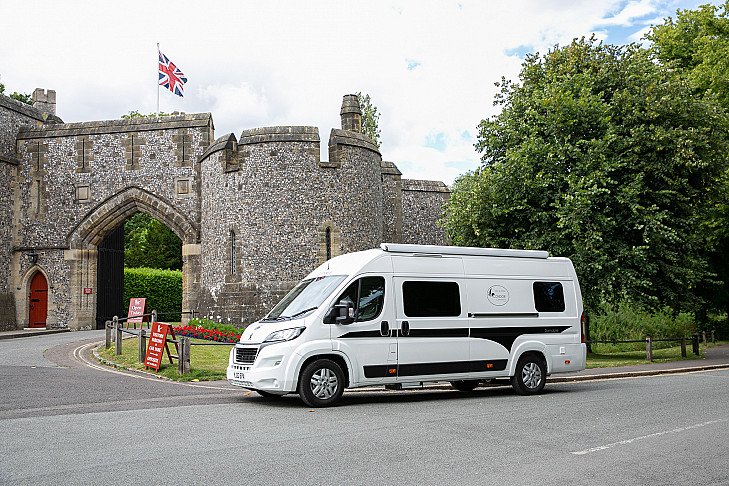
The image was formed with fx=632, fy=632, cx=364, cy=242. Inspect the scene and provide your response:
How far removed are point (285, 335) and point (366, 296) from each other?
1416mm

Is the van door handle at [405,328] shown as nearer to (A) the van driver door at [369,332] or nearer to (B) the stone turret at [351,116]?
(A) the van driver door at [369,332]

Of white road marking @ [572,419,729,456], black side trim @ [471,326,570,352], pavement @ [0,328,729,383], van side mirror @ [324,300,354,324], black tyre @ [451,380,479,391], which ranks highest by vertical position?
van side mirror @ [324,300,354,324]

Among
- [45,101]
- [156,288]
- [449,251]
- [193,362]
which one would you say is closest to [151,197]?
[45,101]

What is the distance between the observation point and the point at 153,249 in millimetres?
47812

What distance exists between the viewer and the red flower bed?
19141 mm

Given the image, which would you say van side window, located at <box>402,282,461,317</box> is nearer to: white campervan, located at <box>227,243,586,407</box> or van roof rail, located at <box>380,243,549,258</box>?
white campervan, located at <box>227,243,586,407</box>

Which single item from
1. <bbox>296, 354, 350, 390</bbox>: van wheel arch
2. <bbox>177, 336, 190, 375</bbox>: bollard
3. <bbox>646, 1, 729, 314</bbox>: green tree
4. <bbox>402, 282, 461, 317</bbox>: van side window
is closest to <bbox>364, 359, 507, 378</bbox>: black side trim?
<bbox>296, 354, 350, 390</bbox>: van wheel arch

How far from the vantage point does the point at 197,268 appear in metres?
24.5

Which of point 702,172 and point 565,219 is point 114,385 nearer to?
point 565,219

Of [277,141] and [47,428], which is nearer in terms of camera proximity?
[47,428]

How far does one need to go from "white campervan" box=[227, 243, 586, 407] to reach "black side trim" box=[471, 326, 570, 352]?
2cm

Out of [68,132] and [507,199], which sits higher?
[68,132]

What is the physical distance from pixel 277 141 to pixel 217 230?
3.75 meters

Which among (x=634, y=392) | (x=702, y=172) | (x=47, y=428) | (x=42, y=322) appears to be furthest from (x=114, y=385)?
(x=42, y=322)
